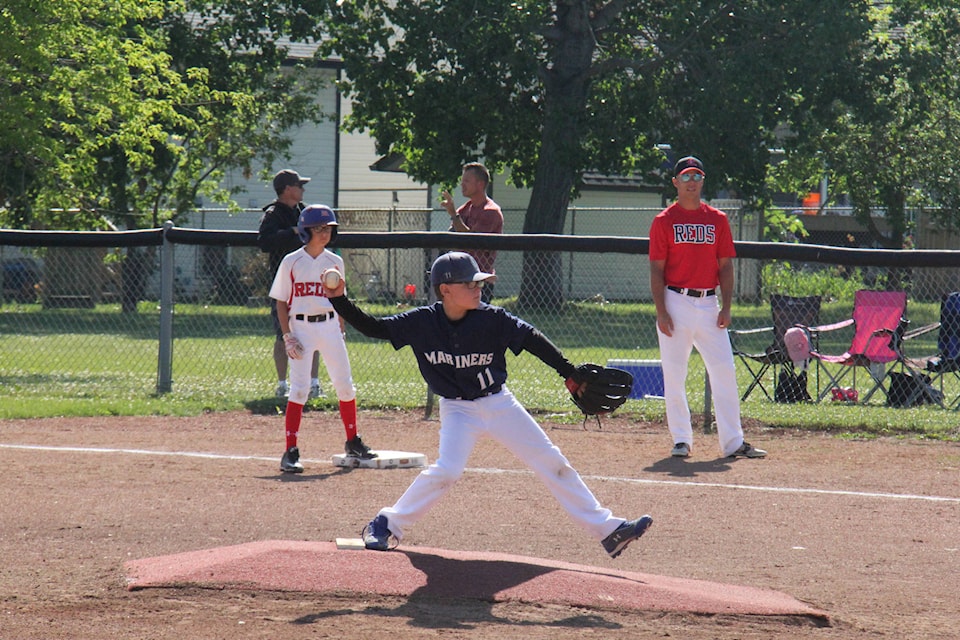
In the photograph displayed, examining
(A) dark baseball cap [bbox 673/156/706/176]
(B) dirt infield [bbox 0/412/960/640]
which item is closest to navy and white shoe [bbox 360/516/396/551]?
(B) dirt infield [bbox 0/412/960/640]

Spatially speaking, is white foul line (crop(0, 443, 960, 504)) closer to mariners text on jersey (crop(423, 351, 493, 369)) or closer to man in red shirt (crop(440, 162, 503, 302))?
mariners text on jersey (crop(423, 351, 493, 369))

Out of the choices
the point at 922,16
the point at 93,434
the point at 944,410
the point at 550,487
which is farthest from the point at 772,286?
the point at 550,487

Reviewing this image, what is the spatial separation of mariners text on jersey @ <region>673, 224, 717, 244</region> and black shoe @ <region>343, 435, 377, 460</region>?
2.64m

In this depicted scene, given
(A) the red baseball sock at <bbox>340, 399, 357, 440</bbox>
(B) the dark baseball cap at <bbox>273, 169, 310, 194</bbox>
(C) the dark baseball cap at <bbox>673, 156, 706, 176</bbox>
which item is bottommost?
(A) the red baseball sock at <bbox>340, 399, 357, 440</bbox>

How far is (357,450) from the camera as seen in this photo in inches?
332

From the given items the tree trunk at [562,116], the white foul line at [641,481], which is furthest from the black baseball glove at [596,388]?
the tree trunk at [562,116]

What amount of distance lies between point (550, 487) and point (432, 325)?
0.94 m

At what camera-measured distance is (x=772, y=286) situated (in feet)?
77.5

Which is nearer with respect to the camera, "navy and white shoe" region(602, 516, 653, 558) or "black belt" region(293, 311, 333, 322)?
"navy and white shoe" region(602, 516, 653, 558)

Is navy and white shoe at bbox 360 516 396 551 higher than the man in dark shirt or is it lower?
lower

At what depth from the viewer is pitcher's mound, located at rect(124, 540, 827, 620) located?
5.09m

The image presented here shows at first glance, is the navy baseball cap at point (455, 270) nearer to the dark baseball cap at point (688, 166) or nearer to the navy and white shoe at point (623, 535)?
the navy and white shoe at point (623, 535)

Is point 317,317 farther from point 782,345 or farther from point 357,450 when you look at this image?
point 782,345

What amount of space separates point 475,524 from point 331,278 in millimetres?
1877
